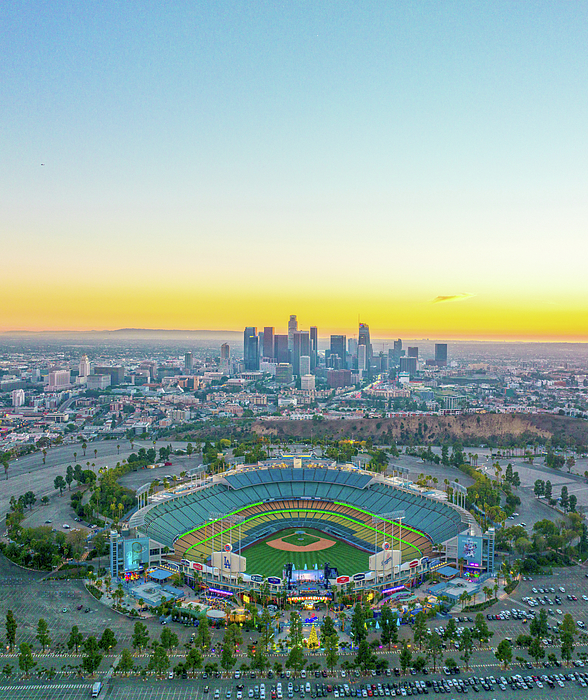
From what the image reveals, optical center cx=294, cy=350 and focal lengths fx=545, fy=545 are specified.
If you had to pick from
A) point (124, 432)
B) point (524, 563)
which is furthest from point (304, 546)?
point (124, 432)

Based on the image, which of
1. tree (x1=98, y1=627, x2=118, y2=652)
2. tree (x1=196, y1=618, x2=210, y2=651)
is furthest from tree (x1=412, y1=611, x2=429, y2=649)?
tree (x1=98, y1=627, x2=118, y2=652)

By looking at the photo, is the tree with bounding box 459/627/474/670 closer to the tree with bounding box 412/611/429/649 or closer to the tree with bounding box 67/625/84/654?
the tree with bounding box 412/611/429/649

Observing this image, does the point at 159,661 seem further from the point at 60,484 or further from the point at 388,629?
the point at 60,484

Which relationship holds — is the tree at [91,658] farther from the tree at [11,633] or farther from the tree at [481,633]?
the tree at [481,633]

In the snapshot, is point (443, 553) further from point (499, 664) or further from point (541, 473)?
point (541, 473)

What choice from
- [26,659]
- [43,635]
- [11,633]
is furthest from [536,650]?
[11,633]

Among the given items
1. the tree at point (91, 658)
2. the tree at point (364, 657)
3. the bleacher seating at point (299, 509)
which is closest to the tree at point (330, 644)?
the tree at point (364, 657)
